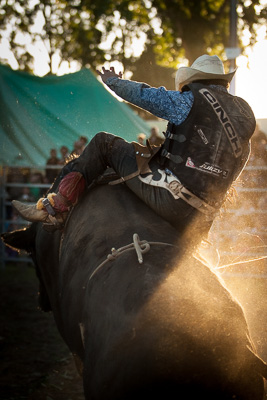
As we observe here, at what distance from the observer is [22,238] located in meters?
5.05

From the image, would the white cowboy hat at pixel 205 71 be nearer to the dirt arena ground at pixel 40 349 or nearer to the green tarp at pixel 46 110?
the dirt arena ground at pixel 40 349

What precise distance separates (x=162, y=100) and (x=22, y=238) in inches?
83.5

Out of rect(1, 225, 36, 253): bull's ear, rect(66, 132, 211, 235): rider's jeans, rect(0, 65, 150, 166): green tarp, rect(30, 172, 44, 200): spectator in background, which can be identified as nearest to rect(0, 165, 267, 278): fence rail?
rect(30, 172, 44, 200): spectator in background

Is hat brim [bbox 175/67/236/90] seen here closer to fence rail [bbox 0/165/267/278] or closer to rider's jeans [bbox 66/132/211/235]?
rider's jeans [bbox 66/132/211/235]

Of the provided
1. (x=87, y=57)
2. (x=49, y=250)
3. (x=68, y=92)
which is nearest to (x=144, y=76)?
(x=87, y=57)

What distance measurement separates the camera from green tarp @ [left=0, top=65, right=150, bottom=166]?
971 centimetres

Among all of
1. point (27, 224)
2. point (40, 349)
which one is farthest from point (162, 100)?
point (27, 224)

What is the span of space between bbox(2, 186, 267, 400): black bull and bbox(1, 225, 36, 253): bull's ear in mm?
1616

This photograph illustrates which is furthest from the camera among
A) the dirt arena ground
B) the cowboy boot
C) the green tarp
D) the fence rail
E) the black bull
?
the green tarp

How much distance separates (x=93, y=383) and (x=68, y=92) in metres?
7.91

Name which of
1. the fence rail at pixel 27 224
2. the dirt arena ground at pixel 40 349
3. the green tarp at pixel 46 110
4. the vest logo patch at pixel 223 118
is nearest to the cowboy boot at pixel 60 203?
the vest logo patch at pixel 223 118

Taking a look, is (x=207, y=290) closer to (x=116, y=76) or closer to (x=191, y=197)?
(x=191, y=197)

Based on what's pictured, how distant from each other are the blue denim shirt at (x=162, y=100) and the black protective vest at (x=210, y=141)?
5 cm

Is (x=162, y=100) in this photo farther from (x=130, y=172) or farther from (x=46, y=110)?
(x=46, y=110)
